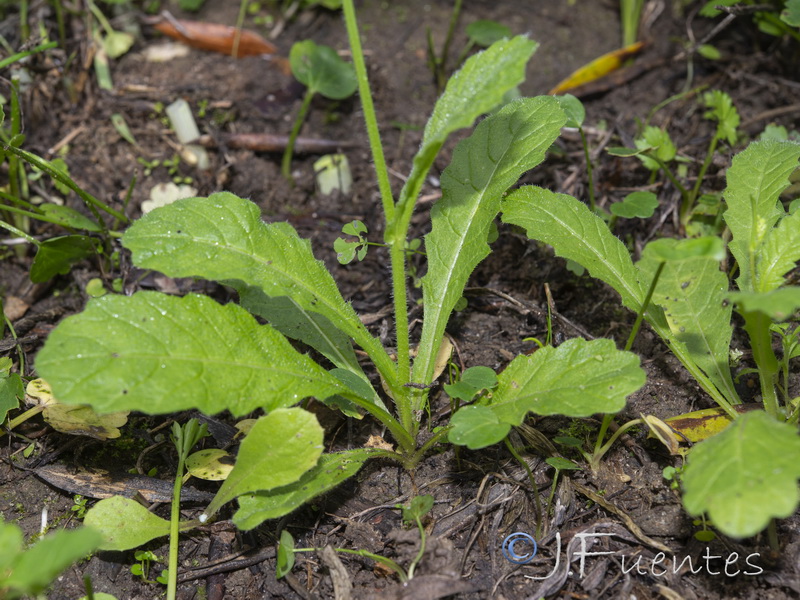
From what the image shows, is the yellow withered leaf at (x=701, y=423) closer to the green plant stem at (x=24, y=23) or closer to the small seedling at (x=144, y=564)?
the small seedling at (x=144, y=564)

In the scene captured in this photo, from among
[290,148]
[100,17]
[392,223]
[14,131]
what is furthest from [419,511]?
[100,17]

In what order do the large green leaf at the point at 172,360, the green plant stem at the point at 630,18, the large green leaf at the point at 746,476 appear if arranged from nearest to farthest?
the large green leaf at the point at 746,476
the large green leaf at the point at 172,360
the green plant stem at the point at 630,18

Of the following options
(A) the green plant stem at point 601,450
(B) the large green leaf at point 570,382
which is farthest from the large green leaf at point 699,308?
(B) the large green leaf at point 570,382

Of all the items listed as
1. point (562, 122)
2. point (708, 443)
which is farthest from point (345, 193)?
point (708, 443)

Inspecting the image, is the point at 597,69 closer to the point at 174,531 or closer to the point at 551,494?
the point at 551,494

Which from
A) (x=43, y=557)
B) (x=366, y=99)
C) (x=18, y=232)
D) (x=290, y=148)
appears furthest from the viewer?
(x=290, y=148)

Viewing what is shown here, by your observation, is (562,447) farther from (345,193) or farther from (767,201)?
(345,193)
